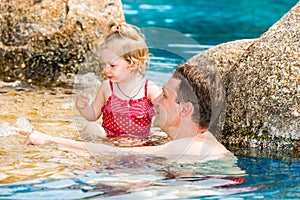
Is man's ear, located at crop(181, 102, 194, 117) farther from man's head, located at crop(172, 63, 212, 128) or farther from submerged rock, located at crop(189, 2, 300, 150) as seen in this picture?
submerged rock, located at crop(189, 2, 300, 150)

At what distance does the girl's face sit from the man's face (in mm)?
735

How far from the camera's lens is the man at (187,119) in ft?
17.5

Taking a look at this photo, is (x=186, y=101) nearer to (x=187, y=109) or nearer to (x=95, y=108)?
(x=187, y=109)

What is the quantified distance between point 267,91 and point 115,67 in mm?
1273

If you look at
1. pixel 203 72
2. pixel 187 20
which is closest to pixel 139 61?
pixel 203 72

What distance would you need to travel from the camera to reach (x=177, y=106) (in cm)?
536

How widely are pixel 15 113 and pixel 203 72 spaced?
7.90ft

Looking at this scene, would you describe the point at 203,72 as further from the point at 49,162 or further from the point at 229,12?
the point at 229,12

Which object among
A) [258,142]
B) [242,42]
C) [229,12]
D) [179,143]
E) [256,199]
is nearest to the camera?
[256,199]

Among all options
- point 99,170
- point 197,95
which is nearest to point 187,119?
point 197,95

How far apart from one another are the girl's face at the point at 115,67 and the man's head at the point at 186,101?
0.82 meters

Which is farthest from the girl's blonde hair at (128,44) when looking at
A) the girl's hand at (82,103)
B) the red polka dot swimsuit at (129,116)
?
the girl's hand at (82,103)

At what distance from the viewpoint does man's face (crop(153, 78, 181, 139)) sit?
5383 millimetres

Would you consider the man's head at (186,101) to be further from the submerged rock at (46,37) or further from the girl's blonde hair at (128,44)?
the submerged rock at (46,37)
